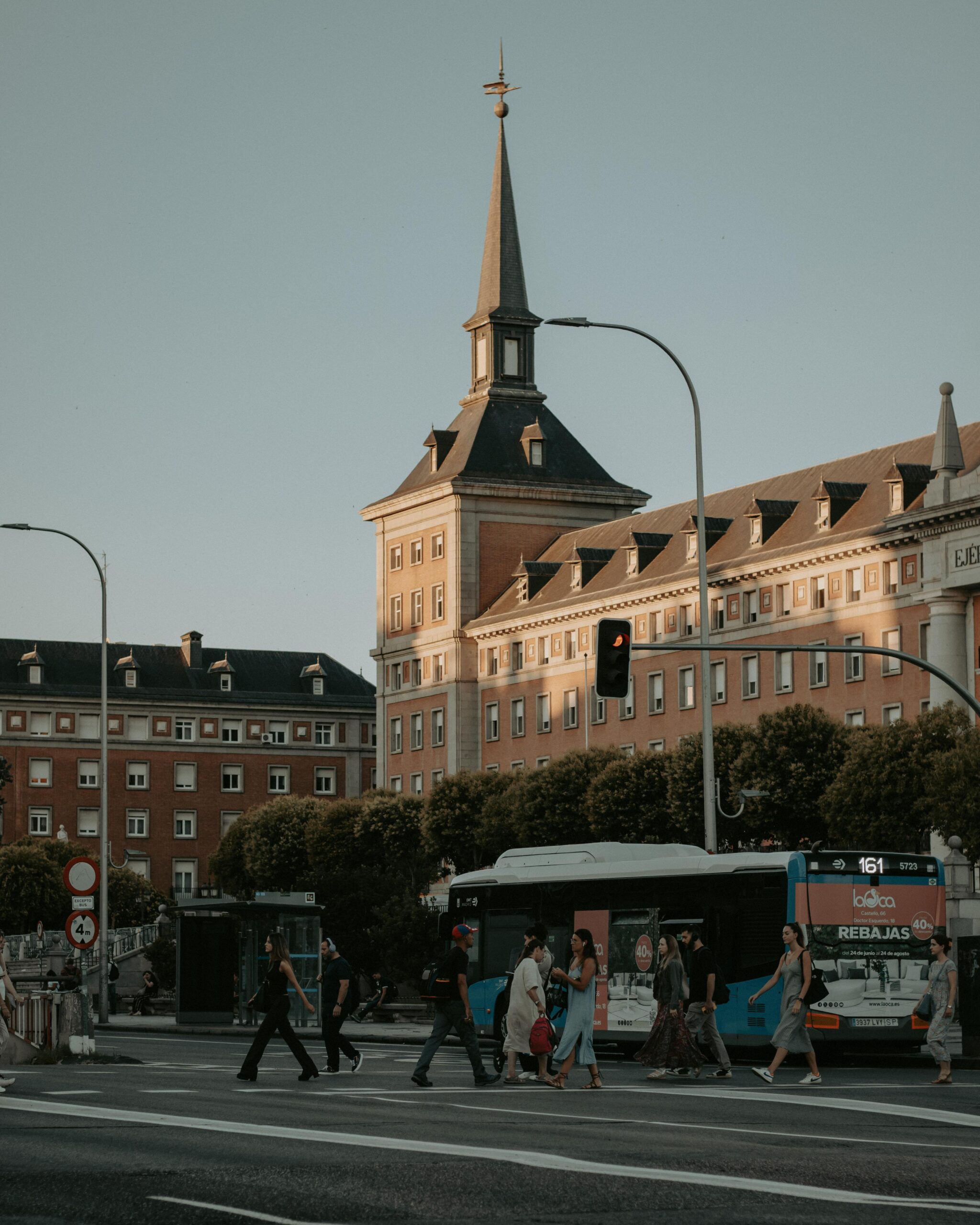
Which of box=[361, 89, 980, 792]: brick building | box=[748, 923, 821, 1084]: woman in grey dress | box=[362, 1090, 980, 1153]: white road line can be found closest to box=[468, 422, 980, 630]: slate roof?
box=[361, 89, 980, 792]: brick building

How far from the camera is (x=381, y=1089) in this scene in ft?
74.1

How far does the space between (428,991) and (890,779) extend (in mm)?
37599

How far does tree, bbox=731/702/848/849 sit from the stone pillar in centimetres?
428

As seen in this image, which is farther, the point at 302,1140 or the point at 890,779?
the point at 890,779

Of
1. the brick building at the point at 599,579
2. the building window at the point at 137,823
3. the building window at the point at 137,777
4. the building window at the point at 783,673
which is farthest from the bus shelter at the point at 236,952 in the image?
the building window at the point at 137,777

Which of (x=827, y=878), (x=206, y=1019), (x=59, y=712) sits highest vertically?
(x=59, y=712)

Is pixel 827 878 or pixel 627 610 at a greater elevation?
pixel 627 610

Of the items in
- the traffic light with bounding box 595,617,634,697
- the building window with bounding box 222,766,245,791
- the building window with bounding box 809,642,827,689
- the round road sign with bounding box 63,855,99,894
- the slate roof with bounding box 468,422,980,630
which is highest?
the slate roof with bounding box 468,422,980,630

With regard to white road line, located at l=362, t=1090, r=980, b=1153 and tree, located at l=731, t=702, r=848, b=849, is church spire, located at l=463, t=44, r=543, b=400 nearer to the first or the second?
tree, located at l=731, t=702, r=848, b=849

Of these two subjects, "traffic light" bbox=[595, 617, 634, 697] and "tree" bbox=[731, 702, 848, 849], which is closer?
"traffic light" bbox=[595, 617, 634, 697]

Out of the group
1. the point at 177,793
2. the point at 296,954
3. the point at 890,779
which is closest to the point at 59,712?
the point at 177,793

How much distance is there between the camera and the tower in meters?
106

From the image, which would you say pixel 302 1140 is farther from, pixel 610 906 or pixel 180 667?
pixel 180 667

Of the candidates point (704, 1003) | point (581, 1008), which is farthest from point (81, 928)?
point (581, 1008)
